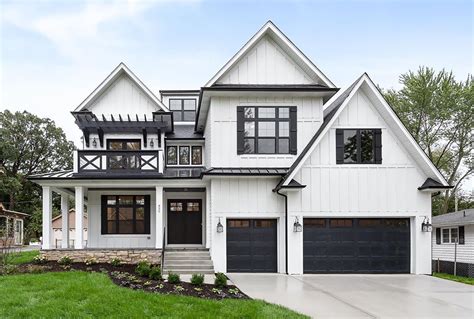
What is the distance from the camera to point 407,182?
1602cm

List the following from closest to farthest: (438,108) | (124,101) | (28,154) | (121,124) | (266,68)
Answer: (266,68)
(121,124)
(124,101)
(438,108)
(28,154)

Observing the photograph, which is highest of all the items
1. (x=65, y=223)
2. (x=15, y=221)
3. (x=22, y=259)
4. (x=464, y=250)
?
(x=65, y=223)

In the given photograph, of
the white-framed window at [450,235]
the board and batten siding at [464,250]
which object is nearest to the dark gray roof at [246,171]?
the board and batten siding at [464,250]

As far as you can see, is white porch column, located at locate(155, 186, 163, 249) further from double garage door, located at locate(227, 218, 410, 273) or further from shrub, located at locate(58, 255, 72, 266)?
shrub, located at locate(58, 255, 72, 266)

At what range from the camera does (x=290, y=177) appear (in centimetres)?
1501

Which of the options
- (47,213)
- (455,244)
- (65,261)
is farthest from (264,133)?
(455,244)

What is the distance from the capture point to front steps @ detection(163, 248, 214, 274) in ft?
51.1

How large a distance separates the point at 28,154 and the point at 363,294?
4814 cm

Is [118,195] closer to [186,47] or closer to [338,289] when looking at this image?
[186,47]

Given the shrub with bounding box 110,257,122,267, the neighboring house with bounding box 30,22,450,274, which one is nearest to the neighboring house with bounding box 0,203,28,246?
the neighboring house with bounding box 30,22,450,274

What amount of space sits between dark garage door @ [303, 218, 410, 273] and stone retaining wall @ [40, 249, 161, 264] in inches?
221

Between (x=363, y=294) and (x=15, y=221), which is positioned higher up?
(x=363, y=294)

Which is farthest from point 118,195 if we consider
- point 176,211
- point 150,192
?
point 176,211

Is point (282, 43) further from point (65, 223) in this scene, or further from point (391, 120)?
point (65, 223)
